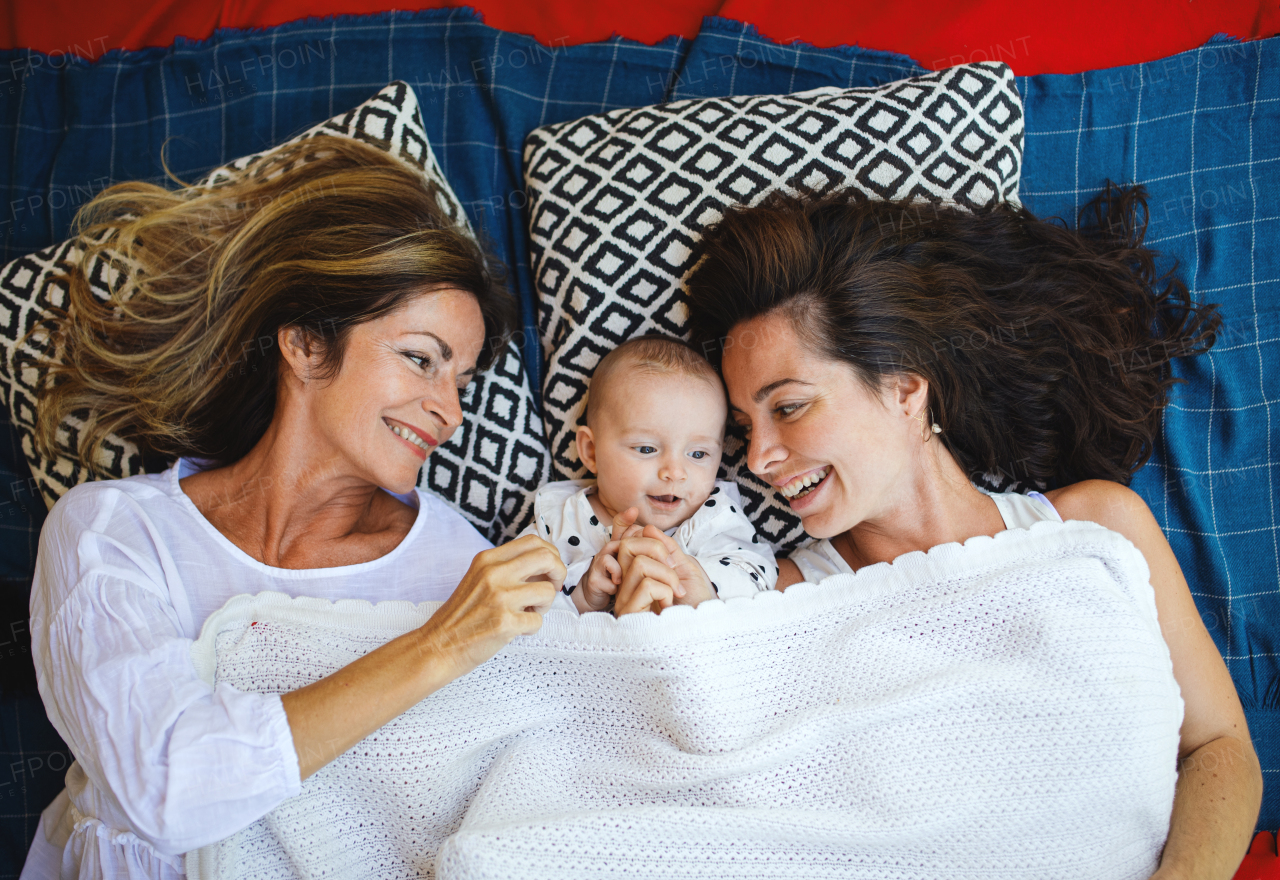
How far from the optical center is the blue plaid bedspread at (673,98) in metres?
2.07

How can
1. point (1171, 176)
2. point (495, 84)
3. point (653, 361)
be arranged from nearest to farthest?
point (653, 361)
point (1171, 176)
point (495, 84)

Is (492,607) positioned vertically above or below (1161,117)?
below

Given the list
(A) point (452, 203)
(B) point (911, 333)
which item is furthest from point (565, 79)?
(B) point (911, 333)

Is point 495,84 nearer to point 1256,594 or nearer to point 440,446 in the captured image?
point 440,446

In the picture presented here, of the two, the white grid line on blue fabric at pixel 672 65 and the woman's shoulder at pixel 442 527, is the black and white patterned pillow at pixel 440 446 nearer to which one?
the woman's shoulder at pixel 442 527

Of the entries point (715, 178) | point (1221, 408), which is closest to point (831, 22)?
point (715, 178)

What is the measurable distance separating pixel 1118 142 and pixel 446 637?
230 centimetres

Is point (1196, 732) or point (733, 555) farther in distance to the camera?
point (733, 555)

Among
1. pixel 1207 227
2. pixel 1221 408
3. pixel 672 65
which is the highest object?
pixel 672 65

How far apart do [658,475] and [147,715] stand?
117 cm

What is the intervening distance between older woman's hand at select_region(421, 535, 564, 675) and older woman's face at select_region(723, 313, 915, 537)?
62 cm

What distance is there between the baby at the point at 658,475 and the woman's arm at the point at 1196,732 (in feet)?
2.75

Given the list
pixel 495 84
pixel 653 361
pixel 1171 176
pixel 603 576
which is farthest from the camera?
pixel 495 84

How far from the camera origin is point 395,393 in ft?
6.08
